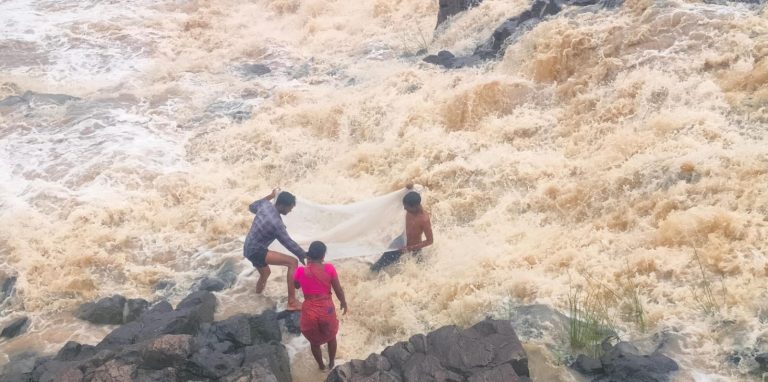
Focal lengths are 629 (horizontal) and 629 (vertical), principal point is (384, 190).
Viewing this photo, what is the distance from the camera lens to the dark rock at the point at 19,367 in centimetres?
549

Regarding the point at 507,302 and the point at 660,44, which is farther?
the point at 660,44

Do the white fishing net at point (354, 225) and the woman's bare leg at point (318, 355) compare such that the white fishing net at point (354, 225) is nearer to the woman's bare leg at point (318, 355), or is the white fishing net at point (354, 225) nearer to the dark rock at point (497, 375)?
the woman's bare leg at point (318, 355)

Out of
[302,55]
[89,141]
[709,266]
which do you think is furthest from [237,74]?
[709,266]

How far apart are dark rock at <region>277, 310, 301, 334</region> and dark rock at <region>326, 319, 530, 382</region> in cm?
152

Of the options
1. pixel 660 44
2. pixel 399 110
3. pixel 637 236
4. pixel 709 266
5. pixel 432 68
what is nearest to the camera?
pixel 709 266

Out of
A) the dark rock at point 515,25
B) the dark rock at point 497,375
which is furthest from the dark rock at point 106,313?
the dark rock at point 515,25

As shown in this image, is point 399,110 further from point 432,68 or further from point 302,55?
point 302,55

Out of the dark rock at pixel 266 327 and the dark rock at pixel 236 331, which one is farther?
the dark rock at pixel 266 327

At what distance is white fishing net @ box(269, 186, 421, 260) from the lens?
21.9ft

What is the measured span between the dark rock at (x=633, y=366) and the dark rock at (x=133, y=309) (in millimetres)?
4828

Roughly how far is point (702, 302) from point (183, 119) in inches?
404

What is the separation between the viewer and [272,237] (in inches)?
246

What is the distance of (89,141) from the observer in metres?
11.7

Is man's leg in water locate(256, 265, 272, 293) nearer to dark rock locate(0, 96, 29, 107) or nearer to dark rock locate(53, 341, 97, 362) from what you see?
dark rock locate(53, 341, 97, 362)
